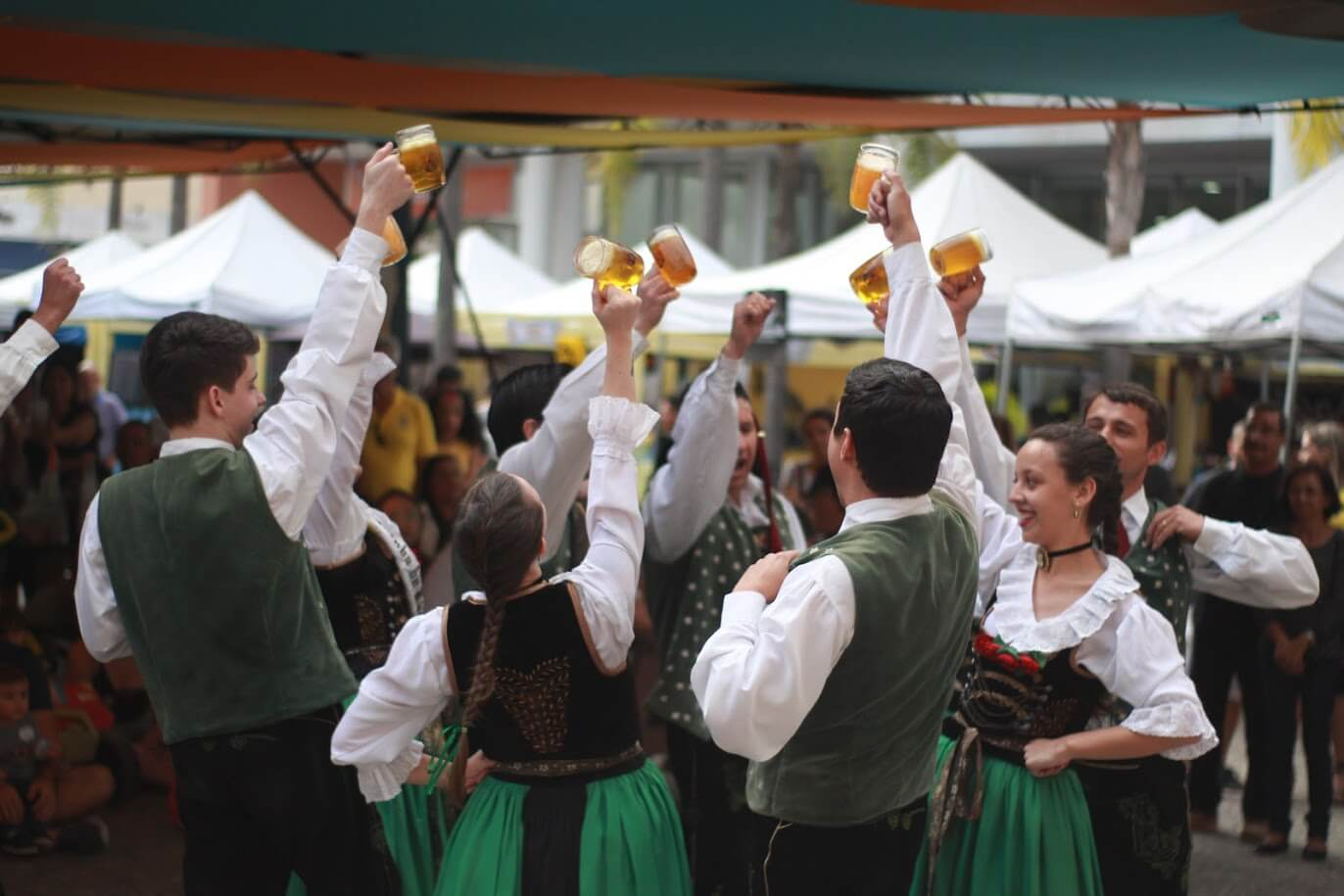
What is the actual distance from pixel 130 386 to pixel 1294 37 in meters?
12.7

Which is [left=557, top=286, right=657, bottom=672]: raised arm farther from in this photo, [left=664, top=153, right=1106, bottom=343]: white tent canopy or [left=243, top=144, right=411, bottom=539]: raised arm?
[left=664, top=153, right=1106, bottom=343]: white tent canopy

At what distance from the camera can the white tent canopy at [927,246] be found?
917cm

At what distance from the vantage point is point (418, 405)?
734 centimetres

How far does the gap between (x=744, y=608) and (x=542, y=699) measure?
499 millimetres

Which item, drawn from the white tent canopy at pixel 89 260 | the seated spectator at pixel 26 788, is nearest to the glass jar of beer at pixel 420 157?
the seated spectator at pixel 26 788

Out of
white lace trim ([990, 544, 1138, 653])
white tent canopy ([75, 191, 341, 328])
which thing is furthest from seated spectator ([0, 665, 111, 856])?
white tent canopy ([75, 191, 341, 328])

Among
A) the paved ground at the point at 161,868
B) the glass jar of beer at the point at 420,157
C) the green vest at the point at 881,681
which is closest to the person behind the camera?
the green vest at the point at 881,681

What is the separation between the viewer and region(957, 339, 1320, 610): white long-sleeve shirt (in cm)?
329

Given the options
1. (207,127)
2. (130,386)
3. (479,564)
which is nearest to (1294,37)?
(479,564)

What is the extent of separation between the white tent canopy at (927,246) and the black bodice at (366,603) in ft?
19.2

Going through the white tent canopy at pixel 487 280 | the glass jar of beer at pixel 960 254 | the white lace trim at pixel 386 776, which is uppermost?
the white tent canopy at pixel 487 280

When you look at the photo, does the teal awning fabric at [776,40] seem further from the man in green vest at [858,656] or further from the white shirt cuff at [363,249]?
the man in green vest at [858,656]

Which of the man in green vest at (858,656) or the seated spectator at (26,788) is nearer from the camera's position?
the man in green vest at (858,656)

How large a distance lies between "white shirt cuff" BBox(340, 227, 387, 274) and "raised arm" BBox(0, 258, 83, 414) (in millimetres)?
509
